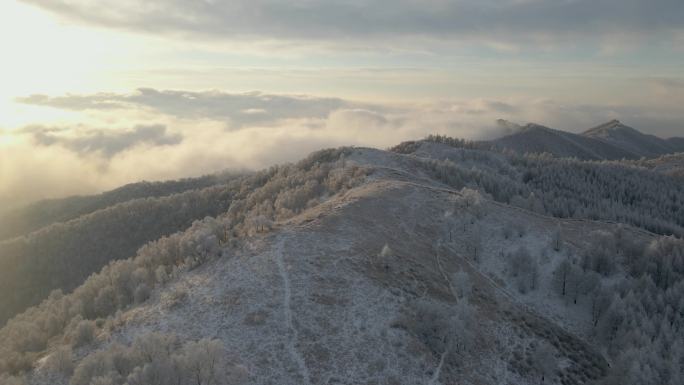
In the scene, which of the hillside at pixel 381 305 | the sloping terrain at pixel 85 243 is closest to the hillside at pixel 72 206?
the sloping terrain at pixel 85 243

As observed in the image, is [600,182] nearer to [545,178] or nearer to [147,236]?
[545,178]

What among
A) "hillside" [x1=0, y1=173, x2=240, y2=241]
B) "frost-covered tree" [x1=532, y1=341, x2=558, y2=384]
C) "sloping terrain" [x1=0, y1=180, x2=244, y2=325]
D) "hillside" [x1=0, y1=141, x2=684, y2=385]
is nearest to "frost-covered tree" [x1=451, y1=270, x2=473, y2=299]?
"hillside" [x1=0, y1=141, x2=684, y2=385]

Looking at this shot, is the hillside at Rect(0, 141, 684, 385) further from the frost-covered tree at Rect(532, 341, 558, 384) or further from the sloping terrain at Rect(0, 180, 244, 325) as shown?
the sloping terrain at Rect(0, 180, 244, 325)

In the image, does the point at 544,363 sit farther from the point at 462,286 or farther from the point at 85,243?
the point at 85,243

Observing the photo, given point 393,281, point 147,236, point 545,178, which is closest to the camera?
point 393,281

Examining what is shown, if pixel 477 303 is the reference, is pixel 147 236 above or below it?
below

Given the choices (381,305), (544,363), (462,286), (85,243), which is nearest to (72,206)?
(85,243)

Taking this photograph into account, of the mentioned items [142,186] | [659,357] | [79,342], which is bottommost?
[142,186]

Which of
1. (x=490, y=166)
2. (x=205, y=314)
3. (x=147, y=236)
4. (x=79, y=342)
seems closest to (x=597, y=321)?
(x=205, y=314)
